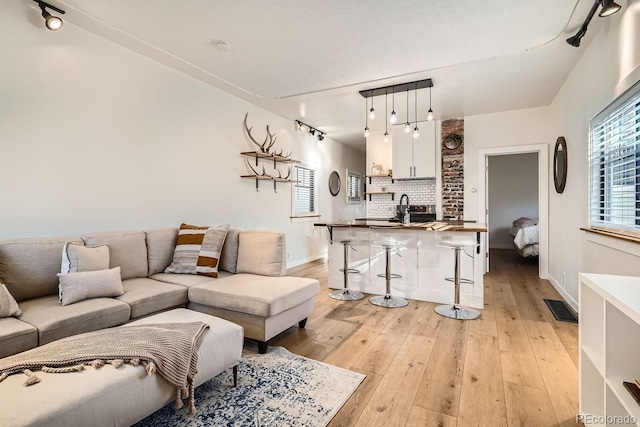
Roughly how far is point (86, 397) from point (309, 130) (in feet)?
18.5

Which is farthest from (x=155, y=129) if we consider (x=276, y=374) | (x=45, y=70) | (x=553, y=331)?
(x=553, y=331)

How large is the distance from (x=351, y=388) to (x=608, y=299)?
1444mm

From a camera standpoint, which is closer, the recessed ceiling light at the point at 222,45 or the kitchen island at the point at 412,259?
the recessed ceiling light at the point at 222,45

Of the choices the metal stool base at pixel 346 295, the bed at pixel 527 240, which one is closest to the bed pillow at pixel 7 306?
the metal stool base at pixel 346 295

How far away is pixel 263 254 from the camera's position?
3158 mm

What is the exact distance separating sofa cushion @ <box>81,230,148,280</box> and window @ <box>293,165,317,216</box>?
3183 millimetres

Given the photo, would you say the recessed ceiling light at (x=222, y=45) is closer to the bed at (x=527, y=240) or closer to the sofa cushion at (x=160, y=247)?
the sofa cushion at (x=160, y=247)

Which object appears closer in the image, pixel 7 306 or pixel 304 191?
pixel 7 306

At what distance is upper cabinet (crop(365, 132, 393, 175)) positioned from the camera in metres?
6.36

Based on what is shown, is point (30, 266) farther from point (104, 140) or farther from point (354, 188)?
point (354, 188)

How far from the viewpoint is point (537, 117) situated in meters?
5.01

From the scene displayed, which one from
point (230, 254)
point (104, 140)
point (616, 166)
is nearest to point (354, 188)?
point (230, 254)

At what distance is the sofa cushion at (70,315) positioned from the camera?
1909mm

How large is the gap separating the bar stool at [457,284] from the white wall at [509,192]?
522 cm
